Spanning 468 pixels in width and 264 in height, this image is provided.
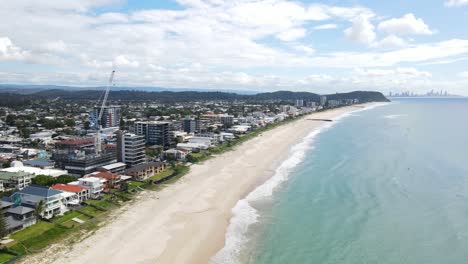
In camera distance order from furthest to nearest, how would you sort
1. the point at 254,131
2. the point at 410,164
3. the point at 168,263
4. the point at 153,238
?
1. the point at 254,131
2. the point at 410,164
3. the point at 153,238
4. the point at 168,263

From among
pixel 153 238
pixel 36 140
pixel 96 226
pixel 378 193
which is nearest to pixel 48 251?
pixel 96 226

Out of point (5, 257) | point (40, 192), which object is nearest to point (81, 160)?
point (40, 192)

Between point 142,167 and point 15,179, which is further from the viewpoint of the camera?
point 142,167

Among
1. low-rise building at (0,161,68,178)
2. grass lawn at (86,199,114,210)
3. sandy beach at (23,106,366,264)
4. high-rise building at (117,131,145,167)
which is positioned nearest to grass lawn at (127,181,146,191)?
sandy beach at (23,106,366,264)

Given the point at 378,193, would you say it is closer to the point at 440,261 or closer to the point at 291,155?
the point at 440,261

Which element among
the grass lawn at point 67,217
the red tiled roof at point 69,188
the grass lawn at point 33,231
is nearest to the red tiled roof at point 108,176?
the red tiled roof at point 69,188

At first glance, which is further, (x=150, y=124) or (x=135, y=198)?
(x=150, y=124)

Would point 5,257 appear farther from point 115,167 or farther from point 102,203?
point 115,167

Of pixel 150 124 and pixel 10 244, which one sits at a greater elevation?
pixel 150 124
